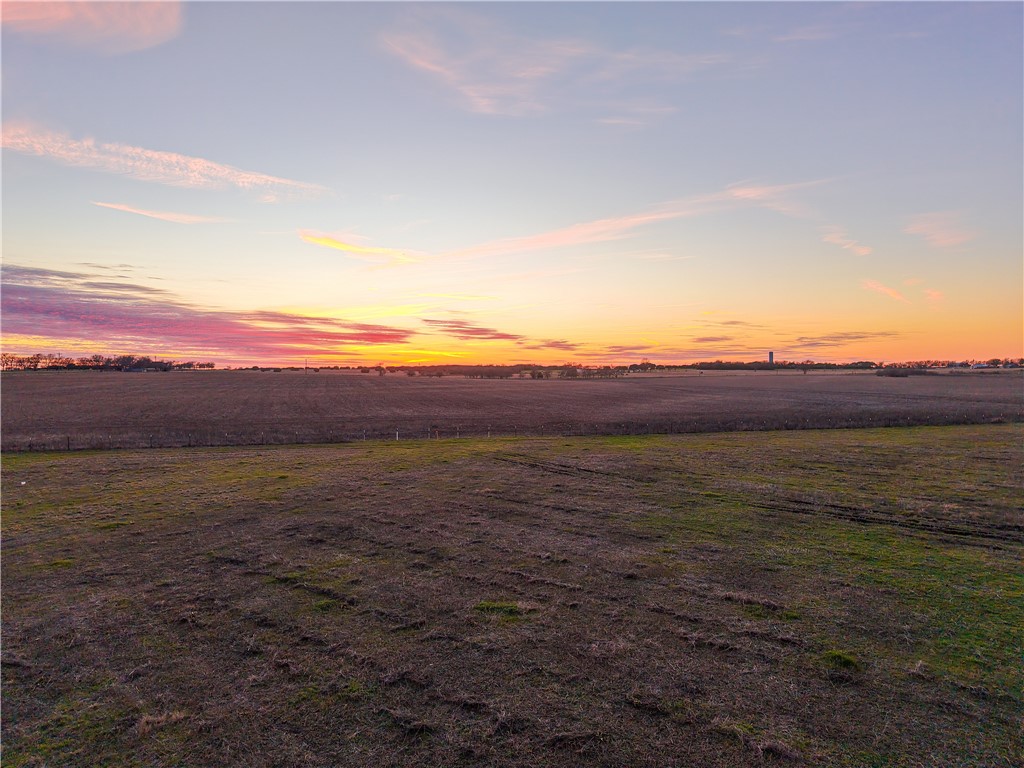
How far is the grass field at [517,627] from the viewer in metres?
7.11

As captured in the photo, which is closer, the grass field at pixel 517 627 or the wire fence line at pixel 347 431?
the grass field at pixel 517 627

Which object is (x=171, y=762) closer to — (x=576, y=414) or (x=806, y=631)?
(x=806, y=631)

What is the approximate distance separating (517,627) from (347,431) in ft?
119

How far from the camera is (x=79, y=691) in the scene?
8234mm

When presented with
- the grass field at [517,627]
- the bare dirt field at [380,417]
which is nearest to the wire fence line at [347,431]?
the bare dirt field at [380,417]

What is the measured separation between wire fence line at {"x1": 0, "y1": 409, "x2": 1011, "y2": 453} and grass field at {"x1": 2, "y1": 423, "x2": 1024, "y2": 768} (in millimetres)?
15495

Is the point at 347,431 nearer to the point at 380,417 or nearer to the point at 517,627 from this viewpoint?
the point at 380,417

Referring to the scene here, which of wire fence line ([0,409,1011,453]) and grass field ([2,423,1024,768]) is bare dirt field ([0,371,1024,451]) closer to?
wire fence line ([0,409,1011,453])

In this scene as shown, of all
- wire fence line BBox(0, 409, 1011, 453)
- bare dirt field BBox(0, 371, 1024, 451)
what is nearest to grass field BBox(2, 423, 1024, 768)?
wire fence line BBox(0, 409, 1011, 453)

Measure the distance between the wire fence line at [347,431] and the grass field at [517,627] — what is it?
50.8 ft

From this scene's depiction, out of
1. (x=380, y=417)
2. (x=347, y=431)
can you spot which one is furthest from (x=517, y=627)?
(x=380, y=417)

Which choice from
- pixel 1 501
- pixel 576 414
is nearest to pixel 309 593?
pixel 1 501

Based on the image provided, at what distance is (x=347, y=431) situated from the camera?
43219 mm

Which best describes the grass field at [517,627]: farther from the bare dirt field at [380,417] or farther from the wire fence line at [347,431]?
the bare dirt field at [380,417]
